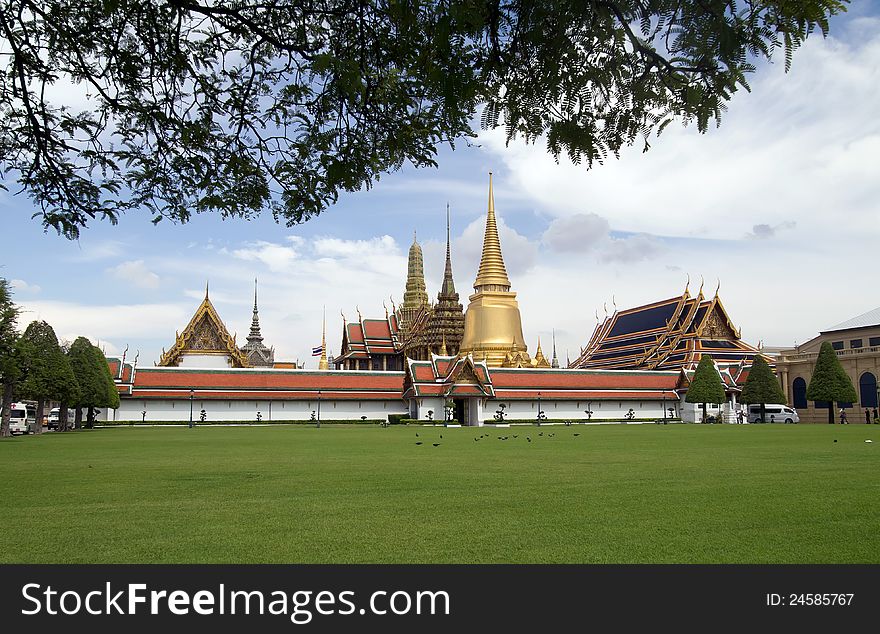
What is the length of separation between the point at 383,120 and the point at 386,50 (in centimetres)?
57

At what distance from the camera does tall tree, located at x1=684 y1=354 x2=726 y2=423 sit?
183 feet

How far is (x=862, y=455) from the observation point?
57.5ft

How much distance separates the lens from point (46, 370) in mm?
34094

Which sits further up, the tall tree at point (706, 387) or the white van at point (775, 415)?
the tall tree at point (706, 387)

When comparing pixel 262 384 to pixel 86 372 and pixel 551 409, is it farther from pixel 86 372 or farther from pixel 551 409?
pixel 551 409

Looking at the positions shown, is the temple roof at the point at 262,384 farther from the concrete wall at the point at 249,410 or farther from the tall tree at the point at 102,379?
the tall tree at the point at 102,379

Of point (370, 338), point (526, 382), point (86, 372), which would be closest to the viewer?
point (86, 372)

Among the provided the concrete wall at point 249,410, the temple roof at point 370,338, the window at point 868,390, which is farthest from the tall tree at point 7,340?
the window at point 868,390

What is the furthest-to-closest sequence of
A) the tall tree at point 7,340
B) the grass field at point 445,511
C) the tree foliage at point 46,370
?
the tree foliage at point 46,370 < the tall tree at point 7,340 < the grass field at point 445,511

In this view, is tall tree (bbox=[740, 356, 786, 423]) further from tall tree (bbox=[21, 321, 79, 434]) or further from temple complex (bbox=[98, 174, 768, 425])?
tall tree (bbox=[21, 321, 79, 434])

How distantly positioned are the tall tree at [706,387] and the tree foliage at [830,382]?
598cm

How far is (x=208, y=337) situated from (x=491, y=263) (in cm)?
2707

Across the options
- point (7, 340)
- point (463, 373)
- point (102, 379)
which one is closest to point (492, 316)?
point (463, 373)

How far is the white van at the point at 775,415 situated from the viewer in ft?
183
